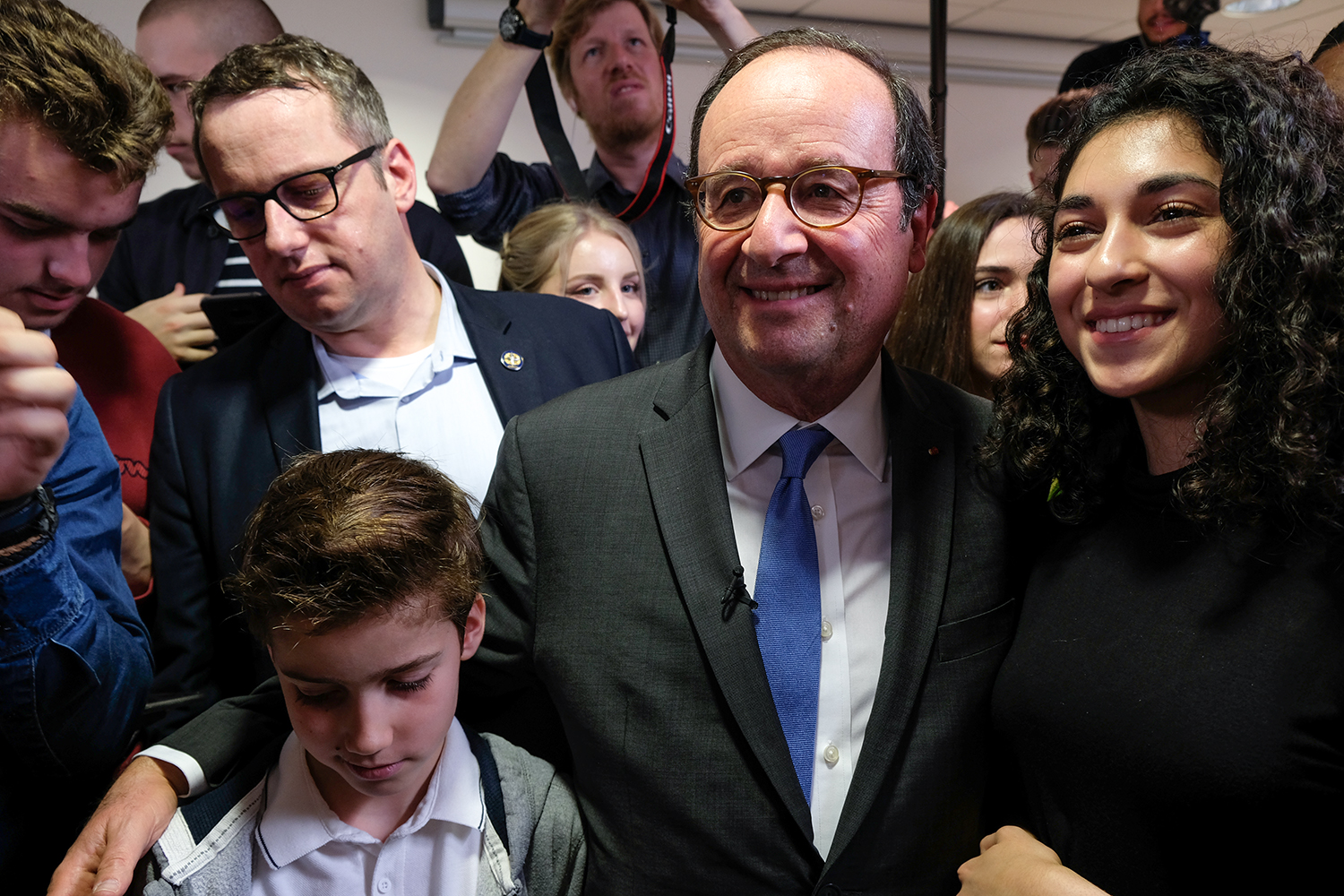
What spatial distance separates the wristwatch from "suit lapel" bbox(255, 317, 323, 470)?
3.34ft

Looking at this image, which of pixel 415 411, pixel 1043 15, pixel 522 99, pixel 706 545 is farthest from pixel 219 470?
pixel 1043 15

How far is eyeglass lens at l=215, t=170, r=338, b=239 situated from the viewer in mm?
1682

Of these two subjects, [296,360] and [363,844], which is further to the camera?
[296,360]

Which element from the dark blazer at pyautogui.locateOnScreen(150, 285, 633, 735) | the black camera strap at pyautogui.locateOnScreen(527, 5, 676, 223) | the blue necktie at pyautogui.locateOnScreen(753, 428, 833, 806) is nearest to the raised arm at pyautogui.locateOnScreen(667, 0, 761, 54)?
the black camera strap at pyautogui.locateOnScreen(527, 5, 676, 223)

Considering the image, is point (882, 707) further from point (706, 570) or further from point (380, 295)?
point (380, 295)

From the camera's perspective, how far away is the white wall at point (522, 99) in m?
5.06

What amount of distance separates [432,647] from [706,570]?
1.26ft

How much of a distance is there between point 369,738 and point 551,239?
1.73m

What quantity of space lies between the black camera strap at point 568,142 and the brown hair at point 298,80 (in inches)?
24.8

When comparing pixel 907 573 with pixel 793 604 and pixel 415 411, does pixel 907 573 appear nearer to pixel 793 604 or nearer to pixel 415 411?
pixel 793 604

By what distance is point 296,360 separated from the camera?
1.81 m

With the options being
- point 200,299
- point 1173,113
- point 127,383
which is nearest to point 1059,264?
point 1173,113

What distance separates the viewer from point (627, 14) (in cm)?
288

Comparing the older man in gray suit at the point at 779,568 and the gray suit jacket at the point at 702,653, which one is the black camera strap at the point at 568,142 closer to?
the older man in gray suit at the point at 779,568
